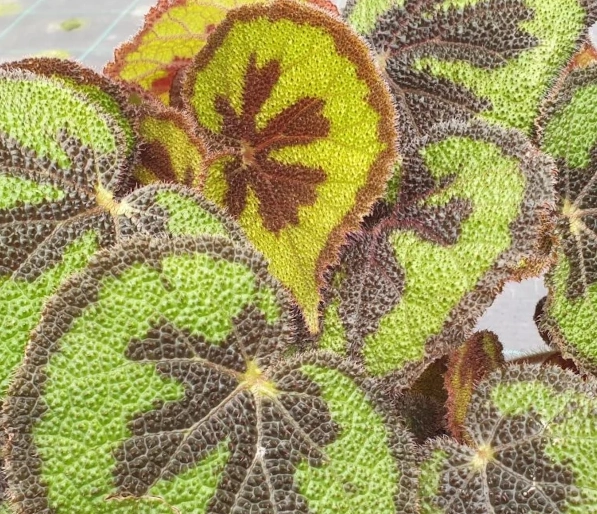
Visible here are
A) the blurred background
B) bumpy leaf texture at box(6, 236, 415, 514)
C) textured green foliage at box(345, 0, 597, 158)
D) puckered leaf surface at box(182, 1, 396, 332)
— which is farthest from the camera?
the blurred background

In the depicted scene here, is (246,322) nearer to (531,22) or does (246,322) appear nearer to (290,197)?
(290,197)

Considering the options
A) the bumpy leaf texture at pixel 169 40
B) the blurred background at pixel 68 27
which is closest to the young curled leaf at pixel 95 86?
the bumpy leaf texture at pixel 169 40

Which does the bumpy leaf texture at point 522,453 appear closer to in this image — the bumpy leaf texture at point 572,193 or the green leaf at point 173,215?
the bumpy leaf texture at point 572,193

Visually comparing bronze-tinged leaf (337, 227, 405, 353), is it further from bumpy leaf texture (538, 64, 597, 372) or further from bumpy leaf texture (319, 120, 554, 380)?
bumpy leaf texture (538, 64, 597, 372)

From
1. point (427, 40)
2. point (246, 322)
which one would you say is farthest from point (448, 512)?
point (427, 40)

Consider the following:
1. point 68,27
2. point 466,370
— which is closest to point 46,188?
point 466,370

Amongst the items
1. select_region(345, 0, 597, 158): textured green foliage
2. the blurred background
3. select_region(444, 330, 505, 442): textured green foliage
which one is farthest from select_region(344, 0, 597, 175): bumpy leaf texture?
the blurred background

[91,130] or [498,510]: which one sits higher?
[91,130]
